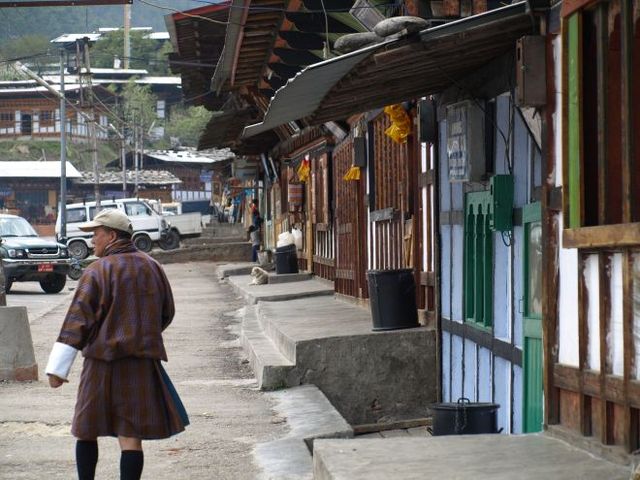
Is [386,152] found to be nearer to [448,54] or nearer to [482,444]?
[448,54]

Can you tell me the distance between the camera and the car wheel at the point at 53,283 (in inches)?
1164

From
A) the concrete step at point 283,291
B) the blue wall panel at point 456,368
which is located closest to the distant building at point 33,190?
the concrete step at point 283,291

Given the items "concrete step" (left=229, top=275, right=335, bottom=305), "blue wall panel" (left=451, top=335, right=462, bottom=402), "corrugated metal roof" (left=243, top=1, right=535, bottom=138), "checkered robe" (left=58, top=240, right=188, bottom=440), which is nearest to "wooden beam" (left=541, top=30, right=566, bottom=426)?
"corrugated metal roof" (left=243, top=1, right=535, bottom=138)

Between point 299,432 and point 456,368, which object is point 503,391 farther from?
point 456,368

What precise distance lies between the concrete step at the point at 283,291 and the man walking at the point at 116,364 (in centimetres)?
1251

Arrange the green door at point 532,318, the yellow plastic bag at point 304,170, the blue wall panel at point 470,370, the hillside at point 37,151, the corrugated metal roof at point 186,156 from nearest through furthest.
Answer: the green door at point 532,318
the blue wall panel at point 470,370
the yellow plastic bag at point 304,170
the corrugated metal roof at point 186,156
the hillside at point 37,151

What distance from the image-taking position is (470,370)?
10484 mm

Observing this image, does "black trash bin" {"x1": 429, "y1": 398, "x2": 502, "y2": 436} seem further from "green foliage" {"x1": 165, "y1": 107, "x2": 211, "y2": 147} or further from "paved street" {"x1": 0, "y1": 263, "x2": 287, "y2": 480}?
"green foliage" {"x1": 165, "y1": 107, "x2": 211, "y2": 147}

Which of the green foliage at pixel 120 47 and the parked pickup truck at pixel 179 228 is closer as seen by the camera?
the parked pickup truck at pixel 179 228

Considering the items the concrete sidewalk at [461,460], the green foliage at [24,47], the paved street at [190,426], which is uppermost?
the green foliage at [24,47]

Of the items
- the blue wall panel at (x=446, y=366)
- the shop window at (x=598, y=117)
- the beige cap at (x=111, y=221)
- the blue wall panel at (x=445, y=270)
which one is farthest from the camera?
the blue wall panel at (x=446, y=366)

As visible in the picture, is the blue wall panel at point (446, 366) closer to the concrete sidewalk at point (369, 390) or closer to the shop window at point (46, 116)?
the concrete sidewalk at point (369, 390)

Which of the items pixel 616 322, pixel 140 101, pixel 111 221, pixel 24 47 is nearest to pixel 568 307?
pixel 616 322

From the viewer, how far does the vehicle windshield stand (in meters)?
30.8
